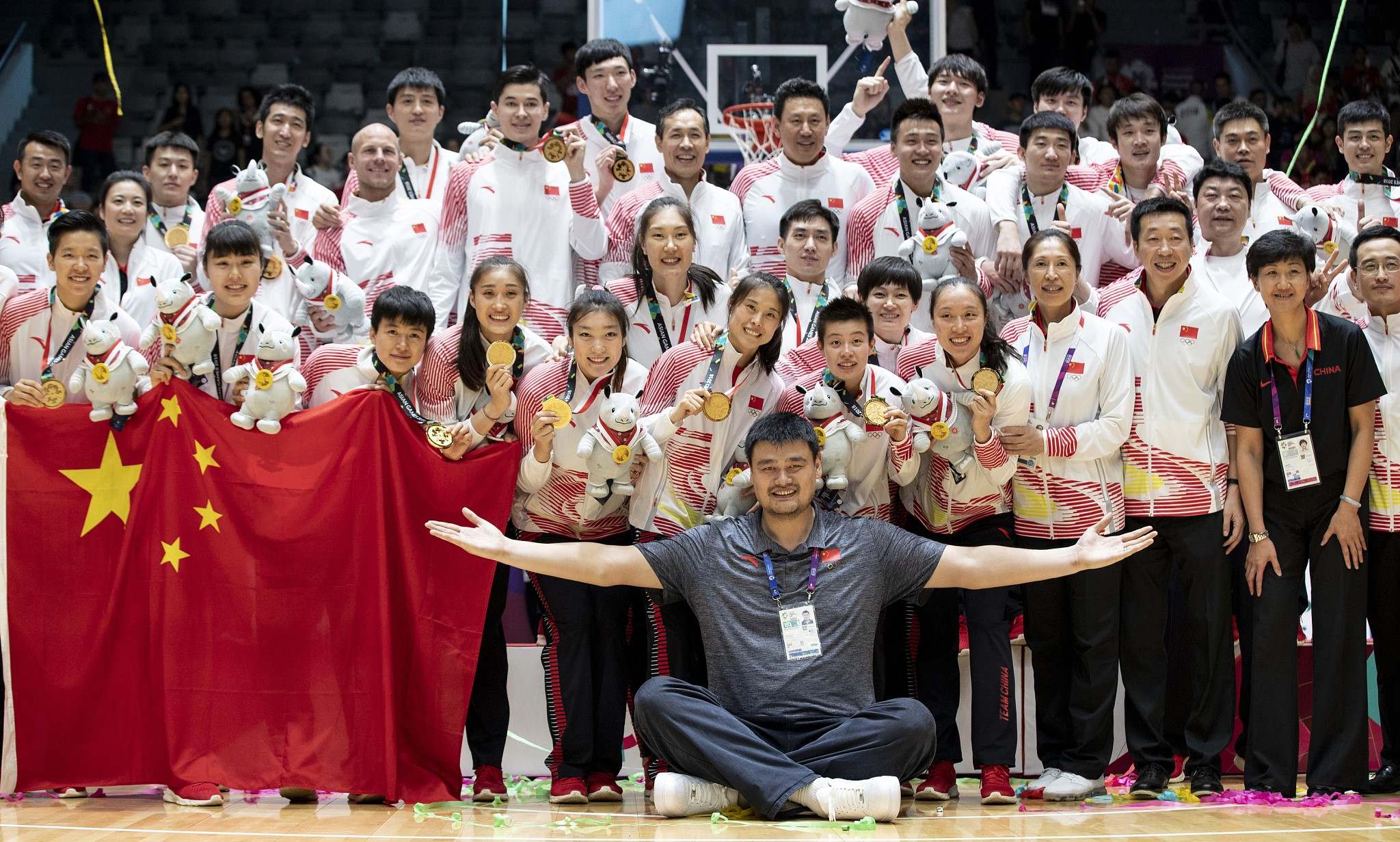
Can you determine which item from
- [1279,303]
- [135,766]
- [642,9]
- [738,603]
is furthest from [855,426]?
[642,9]

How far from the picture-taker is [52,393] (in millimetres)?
5230

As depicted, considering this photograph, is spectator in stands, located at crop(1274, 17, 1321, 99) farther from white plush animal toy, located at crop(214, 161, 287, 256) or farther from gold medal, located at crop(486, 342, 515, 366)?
gold medal, located at crop(486, 342, 515, 366)

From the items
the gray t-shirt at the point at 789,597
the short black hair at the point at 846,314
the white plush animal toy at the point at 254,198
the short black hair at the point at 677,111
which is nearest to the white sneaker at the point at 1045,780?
the gray t-shirt at the point at 789,597

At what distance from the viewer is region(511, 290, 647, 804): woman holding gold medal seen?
16.7ft

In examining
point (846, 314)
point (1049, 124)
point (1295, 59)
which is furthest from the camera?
point (1295, 59)

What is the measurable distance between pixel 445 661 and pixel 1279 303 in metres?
3.31

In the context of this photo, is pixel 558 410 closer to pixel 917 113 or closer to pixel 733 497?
pixel 733 497

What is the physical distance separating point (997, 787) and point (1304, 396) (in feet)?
5.91

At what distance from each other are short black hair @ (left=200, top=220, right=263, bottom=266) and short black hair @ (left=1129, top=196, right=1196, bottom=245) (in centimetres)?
333

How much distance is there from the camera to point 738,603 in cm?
491

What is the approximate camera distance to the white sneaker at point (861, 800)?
4.54 m

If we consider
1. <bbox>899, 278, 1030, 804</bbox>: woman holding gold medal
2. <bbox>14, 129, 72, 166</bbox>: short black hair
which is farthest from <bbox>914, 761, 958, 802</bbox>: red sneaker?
<bbox>14, 129, 72, 166</bbox>: short black hair

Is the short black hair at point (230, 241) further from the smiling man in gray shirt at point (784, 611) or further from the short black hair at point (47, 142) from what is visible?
the short black hair at point (47, 142)

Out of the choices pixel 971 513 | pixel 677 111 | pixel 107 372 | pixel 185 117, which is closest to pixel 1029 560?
pixel 971 513
